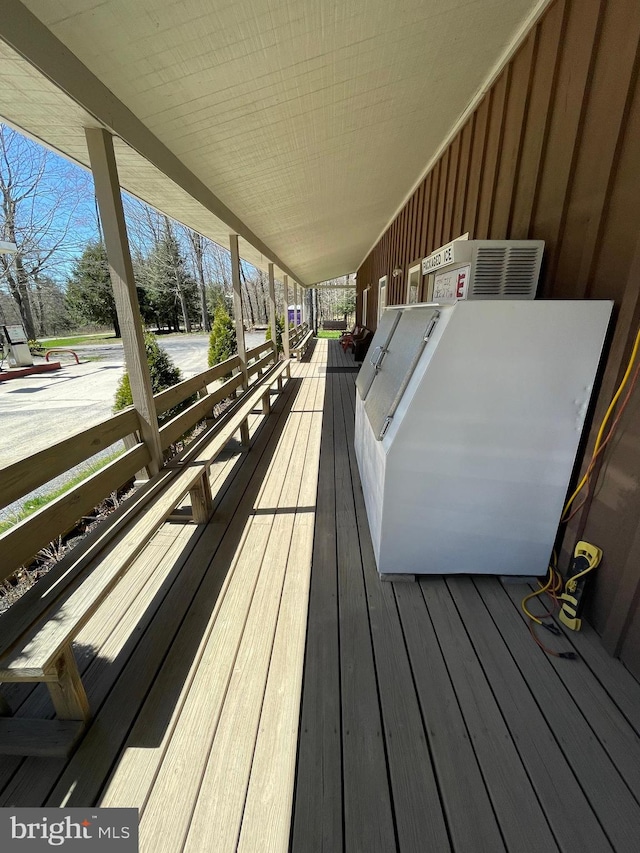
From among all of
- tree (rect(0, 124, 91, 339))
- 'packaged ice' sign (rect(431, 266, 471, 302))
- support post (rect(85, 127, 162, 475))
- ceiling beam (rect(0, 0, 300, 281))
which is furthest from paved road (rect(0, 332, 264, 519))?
tree (rect(0, 124, 91, 339))

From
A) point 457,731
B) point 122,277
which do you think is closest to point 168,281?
point 122,277

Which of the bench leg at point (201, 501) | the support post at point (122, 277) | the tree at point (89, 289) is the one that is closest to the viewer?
the support post at point (122, 277)

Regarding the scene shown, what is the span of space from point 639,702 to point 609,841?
51 cm

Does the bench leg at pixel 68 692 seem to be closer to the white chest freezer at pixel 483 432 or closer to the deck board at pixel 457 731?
the deck board at pixel 457 731

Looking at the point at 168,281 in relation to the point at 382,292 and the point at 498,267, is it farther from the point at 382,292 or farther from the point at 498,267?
the point at 498,267

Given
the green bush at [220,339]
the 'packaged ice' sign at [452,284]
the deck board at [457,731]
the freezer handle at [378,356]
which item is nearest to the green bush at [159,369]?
the green bush at [220,339]

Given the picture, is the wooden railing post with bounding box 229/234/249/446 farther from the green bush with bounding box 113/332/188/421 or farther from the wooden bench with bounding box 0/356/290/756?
the wooden bench with bounding box 0/356/290/756

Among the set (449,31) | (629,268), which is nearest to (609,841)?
(629,268)

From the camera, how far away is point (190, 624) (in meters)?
1.58

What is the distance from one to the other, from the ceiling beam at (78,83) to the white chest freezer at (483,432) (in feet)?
5.56

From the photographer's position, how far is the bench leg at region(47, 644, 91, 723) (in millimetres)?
1100

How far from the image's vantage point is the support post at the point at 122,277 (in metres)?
1.73

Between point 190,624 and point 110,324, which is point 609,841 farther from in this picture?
point 110,324

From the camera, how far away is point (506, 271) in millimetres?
1781
